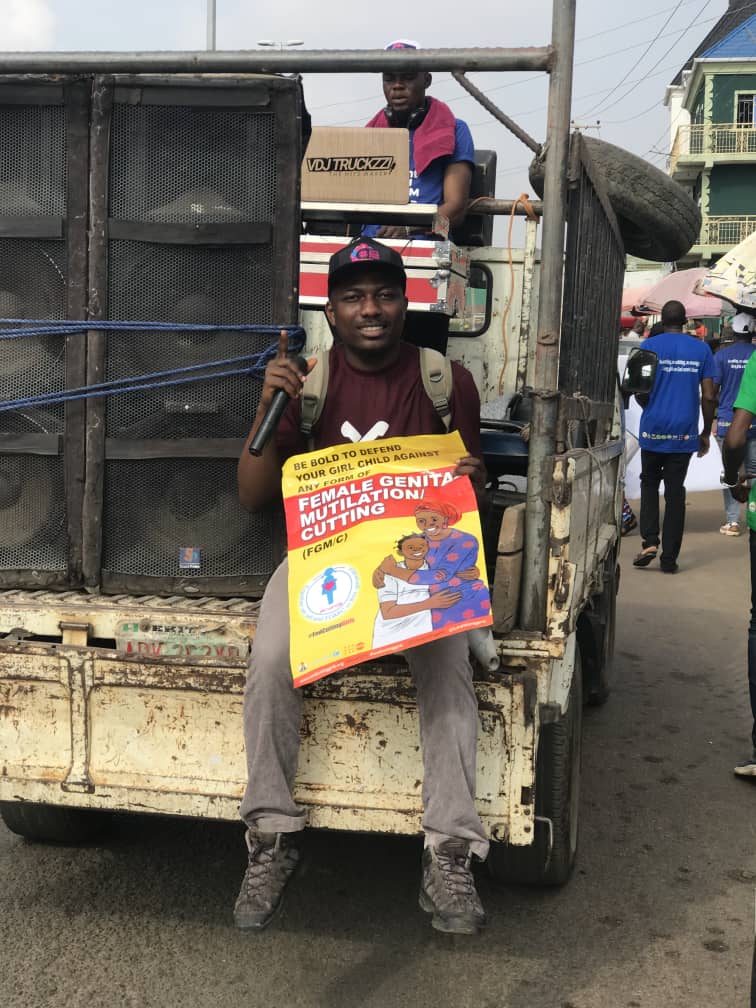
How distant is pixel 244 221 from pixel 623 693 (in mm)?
4096

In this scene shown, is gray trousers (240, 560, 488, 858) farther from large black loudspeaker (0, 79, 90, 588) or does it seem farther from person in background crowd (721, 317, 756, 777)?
person in background crowd (721, 317, 756, 777)

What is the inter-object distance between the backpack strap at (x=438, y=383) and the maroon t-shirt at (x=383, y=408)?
3 centimetres

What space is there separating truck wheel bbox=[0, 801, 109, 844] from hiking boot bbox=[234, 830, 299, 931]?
119 centimetres

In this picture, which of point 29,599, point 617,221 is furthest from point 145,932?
point 617,221

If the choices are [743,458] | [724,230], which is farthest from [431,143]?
[724,230]

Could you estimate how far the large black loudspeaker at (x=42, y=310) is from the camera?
326 cm

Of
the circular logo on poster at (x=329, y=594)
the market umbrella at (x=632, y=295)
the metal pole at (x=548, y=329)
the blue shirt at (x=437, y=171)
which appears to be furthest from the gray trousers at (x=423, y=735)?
the market umbrella at (x=632, y=295)

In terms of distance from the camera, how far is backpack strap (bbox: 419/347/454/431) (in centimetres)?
343

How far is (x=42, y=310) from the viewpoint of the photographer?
3.34 meters

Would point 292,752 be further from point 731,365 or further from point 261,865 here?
point 731,365

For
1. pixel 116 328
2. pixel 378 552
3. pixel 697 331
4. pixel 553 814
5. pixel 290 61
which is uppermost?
pixel 290 61

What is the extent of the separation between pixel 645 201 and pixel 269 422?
2.79 metres

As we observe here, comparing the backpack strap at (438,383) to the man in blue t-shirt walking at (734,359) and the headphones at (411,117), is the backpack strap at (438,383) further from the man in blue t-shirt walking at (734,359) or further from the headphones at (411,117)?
the man in blue t-shirt walking at (734,359)

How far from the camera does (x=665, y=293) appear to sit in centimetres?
2020
